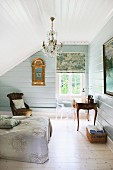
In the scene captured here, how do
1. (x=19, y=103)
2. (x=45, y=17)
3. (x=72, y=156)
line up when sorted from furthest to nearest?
(x=19, y=103) → (x=45, y=17) → (x=72, y=156)

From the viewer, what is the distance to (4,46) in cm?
394

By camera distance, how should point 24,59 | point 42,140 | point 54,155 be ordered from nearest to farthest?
point 42,140 → point 54,155 → point 24,59

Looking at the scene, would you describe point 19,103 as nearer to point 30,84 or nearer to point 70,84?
point 30,84

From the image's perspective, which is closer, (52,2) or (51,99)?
(52,2)

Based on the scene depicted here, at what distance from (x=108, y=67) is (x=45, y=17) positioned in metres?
1.66

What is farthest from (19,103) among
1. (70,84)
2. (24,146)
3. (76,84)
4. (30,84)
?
(24,146)

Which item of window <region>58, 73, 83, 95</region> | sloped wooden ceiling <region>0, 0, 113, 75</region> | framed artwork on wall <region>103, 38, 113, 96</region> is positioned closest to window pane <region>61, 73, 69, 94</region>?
window <region>58, 73, 83, 95</region>

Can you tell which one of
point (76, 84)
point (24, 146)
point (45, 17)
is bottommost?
point (24, 146)

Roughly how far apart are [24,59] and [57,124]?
2542 mm

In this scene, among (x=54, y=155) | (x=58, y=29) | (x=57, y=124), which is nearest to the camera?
(x=54, y=155)

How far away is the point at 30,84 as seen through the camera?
5996 mm

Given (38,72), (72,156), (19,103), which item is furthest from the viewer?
(38,72)

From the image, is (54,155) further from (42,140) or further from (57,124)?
(57,124)

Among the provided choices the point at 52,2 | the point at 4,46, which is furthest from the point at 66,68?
the point at 52,2
